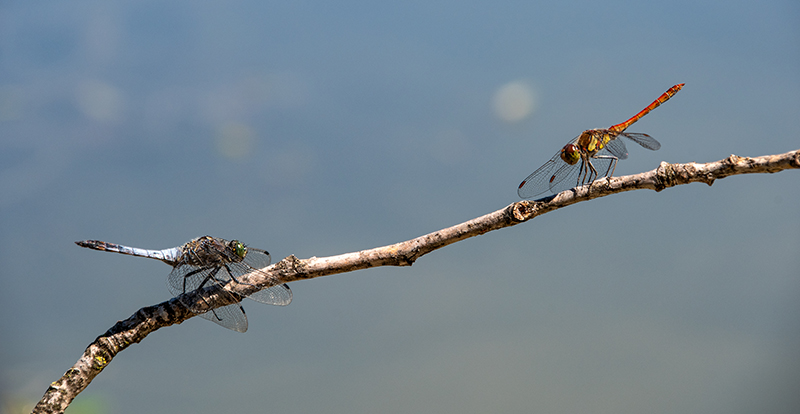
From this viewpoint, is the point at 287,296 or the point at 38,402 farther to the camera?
the point at 287,296

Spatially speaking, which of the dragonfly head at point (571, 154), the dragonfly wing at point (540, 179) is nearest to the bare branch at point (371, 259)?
the dragonfly wing at point (540, 179)

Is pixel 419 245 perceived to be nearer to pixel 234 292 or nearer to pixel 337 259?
pixel 337 259

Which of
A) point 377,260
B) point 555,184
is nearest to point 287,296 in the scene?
point 377,260

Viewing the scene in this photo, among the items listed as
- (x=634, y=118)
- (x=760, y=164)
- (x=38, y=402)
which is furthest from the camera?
(x=634, y=118)

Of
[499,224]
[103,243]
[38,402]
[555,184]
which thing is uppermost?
[103,243]

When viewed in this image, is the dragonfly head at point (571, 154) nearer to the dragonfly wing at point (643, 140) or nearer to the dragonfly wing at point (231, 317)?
the dragonfly wing at point (643, 140)

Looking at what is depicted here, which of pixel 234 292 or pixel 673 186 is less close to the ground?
pixel 234 292

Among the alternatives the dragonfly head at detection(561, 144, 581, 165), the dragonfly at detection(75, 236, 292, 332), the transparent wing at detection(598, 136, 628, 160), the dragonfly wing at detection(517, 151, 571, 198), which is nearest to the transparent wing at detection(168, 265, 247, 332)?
the dragonfly at detection(75, 236, 292, 332)
